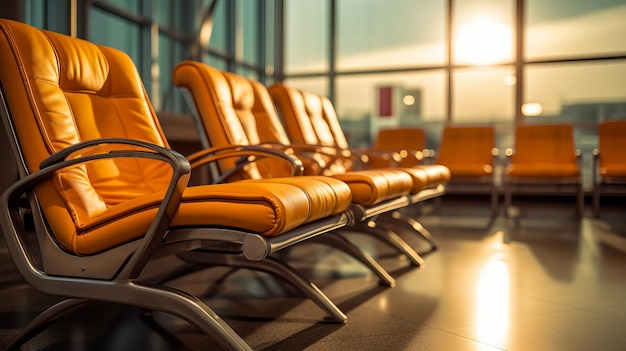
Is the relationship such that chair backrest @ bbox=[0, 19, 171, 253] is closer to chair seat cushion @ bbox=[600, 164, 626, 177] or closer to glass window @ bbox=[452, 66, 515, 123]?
chair seat cushion @ bbox=[600, 164, 626, 177]

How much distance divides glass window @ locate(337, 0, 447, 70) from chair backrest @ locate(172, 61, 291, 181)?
5.58 m

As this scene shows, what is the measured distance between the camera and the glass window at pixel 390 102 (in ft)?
26.1

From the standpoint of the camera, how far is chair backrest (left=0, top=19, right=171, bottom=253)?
146 cm

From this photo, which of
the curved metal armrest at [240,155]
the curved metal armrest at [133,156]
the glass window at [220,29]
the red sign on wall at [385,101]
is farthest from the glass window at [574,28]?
the curved metal armrest at [133,156]

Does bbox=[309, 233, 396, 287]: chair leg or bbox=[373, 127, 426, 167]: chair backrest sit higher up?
bbox=[373, 127, 426, 167]: chair backrest

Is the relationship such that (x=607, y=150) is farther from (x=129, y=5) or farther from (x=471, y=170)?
(x=129, y=5)

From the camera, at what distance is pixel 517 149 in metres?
6.07

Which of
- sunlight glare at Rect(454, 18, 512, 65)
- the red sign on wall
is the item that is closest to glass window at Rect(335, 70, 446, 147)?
the red sign on wall

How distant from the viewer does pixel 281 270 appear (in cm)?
185

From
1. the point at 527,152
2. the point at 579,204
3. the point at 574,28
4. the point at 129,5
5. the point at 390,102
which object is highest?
the point at 574,28

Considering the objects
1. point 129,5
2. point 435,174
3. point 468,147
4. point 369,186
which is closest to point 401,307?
point 369,186

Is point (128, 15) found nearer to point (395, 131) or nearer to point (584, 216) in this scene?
point (395, 131)

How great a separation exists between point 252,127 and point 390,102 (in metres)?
5.57

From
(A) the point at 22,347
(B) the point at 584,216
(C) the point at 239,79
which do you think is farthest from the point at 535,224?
(A) the point at 22,347
